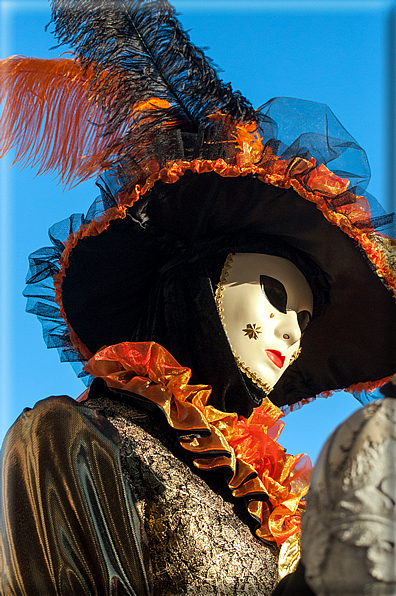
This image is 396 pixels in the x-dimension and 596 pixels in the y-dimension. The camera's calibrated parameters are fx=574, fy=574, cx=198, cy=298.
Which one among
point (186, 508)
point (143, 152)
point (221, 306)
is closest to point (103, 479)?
point (186, 508)

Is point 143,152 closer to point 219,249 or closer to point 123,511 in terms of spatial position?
point 219,249

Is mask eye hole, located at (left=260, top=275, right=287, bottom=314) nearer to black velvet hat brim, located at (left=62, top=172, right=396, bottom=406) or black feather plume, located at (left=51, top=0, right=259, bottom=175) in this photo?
black velvet hat brim, located at (left=62, top=172, right=396, bottom=406)

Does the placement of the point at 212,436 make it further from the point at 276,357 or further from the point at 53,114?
the point at 53,114

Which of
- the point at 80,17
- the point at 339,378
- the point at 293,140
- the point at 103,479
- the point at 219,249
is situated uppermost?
the point at 80,17

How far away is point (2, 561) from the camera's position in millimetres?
1434

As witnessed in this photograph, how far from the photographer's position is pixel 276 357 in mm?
2125

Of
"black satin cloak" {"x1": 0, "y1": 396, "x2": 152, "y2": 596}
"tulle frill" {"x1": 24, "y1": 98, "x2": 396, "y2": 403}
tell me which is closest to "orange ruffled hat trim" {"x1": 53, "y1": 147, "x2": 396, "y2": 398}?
"tulle frill" {"x1": 24, "y1": 98, "x2": 396, "y2": 403}

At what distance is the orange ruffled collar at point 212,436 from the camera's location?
1.77m

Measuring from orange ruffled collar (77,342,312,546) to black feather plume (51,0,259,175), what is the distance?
0.73 metres

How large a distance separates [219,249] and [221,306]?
250 millimetres

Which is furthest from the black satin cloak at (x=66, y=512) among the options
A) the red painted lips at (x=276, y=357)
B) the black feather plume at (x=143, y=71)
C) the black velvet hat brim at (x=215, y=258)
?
the black feather plume at (x=143, y=71)

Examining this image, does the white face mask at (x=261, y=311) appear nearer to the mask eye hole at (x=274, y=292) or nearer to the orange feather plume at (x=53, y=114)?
the mask eye hole at (x=274, y=292)

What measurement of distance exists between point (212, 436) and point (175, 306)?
21.9 inches

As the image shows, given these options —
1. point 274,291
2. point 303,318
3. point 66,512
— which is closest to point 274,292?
point 274,291
